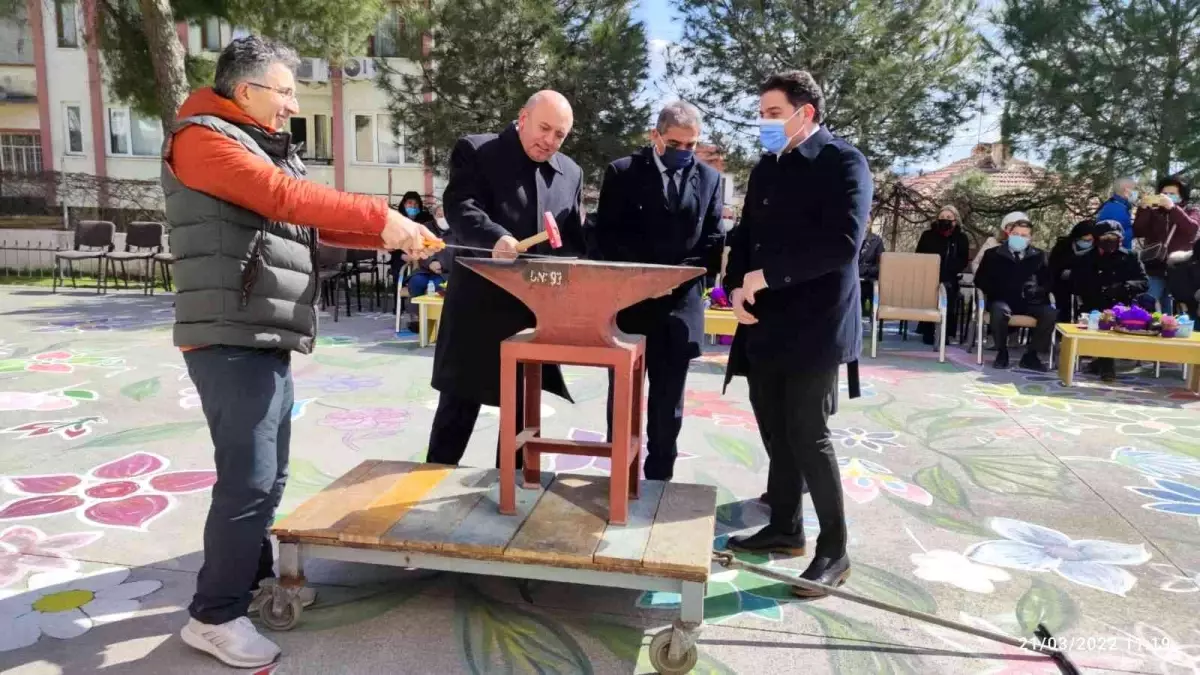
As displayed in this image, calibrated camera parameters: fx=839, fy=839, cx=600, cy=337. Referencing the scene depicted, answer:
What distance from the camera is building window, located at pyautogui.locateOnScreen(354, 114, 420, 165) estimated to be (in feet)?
71.3

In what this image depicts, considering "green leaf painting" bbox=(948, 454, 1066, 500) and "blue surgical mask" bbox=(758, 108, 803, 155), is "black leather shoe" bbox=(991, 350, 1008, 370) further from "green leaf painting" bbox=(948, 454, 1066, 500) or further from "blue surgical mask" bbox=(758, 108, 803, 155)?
"blue surgical mask" bbox=(758, 108, 803, 155)

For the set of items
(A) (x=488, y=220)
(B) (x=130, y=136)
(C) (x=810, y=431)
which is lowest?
(C) (x=810, y=431)

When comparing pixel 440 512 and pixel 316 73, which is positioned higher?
pixel 316 73

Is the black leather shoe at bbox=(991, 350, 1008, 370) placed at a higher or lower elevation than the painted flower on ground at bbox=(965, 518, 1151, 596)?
higher

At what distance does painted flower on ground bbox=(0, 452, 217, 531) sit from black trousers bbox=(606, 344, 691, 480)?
1.79 m

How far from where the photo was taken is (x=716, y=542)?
3.35 metres

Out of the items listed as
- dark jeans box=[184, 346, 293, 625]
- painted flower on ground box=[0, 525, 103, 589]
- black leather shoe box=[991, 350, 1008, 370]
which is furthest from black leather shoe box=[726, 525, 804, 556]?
black leather shoe box=[991, 350, 1008, 370]

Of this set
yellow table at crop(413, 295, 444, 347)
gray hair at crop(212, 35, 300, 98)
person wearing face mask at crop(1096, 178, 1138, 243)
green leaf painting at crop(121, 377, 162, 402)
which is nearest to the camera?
gray hair at crop(212, 35, 300, 98)

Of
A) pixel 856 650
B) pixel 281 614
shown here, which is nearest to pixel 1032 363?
pixel 856 650

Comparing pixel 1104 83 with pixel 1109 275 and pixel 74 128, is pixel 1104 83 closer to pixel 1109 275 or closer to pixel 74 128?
pixel 1109 275

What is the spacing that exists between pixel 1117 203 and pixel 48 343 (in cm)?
1056

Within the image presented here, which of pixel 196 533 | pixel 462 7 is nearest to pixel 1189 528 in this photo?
pixel 196 533

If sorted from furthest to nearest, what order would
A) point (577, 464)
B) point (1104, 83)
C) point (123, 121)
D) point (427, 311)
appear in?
1. point (123, 121)
2. point (1104, 83)
3. point (427, 311)
4. point (577, 464)

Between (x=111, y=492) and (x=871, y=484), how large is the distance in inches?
139
